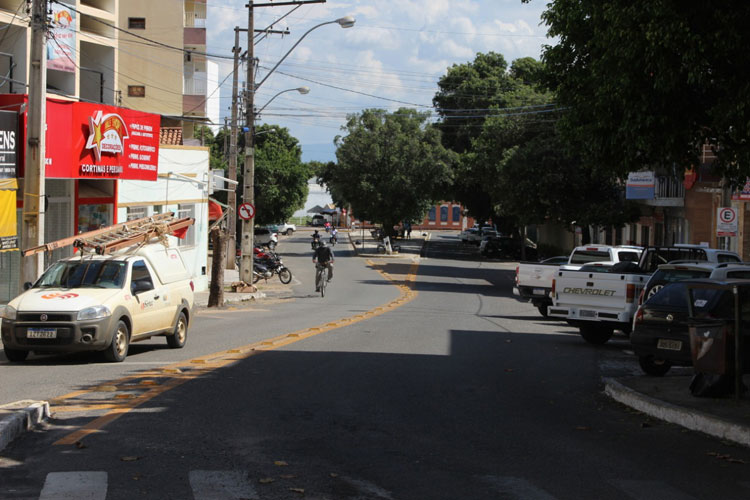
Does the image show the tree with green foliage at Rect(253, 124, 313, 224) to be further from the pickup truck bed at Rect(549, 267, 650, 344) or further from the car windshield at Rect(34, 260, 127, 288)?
the car windshield at Rect(34, 260, 127, 288)

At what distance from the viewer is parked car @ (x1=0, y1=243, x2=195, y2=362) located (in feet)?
44.6

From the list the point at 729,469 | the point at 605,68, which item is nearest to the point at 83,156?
the point at 605,68

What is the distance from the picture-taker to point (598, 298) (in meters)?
18.3

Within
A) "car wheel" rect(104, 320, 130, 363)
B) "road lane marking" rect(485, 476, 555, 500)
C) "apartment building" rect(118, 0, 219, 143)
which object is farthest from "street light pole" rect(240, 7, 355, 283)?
"road lane marking" rect(485, 476, 555, 500)

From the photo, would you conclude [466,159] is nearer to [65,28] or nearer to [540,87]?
[65,28]

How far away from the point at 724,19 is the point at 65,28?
2388cm

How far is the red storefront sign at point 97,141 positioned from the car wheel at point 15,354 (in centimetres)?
849

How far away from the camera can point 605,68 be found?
1187cm

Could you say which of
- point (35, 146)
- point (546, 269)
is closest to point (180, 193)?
point (546, 269)

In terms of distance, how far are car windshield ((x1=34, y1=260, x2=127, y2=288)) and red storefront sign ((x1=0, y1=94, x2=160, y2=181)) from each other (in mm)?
7279

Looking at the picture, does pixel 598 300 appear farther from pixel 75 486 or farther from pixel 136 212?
pixel 136 212

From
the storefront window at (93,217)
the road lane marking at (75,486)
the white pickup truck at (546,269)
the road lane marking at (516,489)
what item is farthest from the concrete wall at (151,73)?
the road lane marking at (516,489)

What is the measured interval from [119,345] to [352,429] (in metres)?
6.55

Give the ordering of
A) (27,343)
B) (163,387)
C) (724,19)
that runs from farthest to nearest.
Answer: (27,343) → (163,387) → (724,19)
